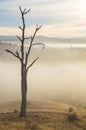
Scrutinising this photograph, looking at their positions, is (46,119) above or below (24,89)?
below

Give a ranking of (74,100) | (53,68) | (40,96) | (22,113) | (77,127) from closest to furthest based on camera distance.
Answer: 1. (77,127)
2. (22,113)
3. (74,100)
4. (40,96)
5. (53,68)

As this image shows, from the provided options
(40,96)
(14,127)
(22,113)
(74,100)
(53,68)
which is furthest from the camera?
(53,68)

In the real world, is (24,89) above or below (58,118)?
above

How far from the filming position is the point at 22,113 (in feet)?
119

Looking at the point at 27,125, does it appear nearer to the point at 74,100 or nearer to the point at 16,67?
the point at 74,100

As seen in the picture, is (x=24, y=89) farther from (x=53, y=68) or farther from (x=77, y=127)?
(x=53, y=68)

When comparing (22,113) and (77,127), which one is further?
(22,113)

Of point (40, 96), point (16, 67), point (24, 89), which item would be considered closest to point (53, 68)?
point (16, 67)

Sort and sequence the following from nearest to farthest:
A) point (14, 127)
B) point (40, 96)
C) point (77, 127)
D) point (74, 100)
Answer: point (14, 127) → point (77, 127) → point (74, 100) → point (40, 96)

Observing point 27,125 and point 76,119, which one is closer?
point 27,125

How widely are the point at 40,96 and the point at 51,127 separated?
59609 millimetres

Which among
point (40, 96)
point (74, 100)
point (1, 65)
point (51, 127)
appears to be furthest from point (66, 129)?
point (1, 65)

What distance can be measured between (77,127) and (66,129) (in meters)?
1.67

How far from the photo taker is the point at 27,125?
107 ft
